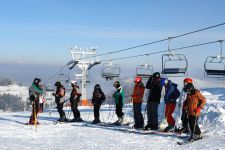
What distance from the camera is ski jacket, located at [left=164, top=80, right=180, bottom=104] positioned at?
1482cm

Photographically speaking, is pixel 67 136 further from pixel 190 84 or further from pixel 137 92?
pixel 190 84

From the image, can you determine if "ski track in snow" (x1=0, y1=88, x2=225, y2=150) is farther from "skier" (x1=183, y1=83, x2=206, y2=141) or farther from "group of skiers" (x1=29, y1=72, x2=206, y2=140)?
"group of skiers" (x1=29, y1=72, x2=206, y2=140)

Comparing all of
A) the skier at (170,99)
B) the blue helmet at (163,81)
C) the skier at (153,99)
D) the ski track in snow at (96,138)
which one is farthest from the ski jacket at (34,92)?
the skier at (170,99)

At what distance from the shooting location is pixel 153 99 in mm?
15484

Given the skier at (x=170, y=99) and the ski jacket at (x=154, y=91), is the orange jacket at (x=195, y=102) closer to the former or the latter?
the skier at (x=170, y=99)

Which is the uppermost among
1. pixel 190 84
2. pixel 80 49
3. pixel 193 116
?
pixel 80 49

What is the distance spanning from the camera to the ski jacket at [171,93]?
1482cm

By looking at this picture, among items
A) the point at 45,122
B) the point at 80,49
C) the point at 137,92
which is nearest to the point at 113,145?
the point at 137,92

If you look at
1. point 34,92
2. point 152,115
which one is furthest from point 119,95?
point 34,92

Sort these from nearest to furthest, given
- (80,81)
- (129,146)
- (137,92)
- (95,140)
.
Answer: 1. (129,146)
2. (95,140)
3. (137,92)
4. (80,81)

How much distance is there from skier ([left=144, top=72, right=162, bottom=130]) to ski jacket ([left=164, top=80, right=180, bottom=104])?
0.50 meters

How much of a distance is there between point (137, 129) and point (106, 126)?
172cm

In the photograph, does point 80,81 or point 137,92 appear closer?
point 137,92

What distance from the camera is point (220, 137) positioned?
13.1 meters
